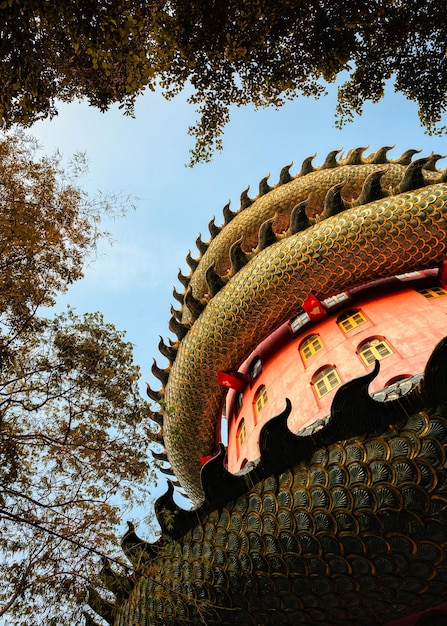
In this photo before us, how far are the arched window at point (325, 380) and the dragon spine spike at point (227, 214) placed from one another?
9.20m

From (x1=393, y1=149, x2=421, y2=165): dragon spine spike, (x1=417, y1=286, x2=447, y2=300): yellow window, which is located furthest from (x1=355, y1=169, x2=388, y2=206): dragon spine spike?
(x1=393, y1=149, x2=421, y2=165): dragon spine spike

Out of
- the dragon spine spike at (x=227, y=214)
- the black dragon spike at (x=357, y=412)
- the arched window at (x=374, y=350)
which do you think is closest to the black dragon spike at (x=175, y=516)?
the black dragon spike at (x=357, y=412)

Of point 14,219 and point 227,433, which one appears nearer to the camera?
point 14,219

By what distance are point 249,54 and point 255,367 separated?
649cm

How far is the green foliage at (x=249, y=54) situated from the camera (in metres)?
6.19

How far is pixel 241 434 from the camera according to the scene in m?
9.91

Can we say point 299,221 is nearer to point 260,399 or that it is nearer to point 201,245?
point 260,399

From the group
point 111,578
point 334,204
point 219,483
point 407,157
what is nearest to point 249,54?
point 334,204

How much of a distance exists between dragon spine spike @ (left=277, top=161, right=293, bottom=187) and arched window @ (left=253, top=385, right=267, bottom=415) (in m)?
8.91

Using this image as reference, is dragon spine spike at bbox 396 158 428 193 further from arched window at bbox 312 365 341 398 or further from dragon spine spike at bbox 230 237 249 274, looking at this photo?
arched window at bbox 312 365 341 398

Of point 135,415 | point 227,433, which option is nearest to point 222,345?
point 227,433

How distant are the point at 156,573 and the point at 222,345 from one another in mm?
5331

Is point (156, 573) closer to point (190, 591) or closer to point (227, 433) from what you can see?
point (190, 591)

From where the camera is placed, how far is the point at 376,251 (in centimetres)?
902
